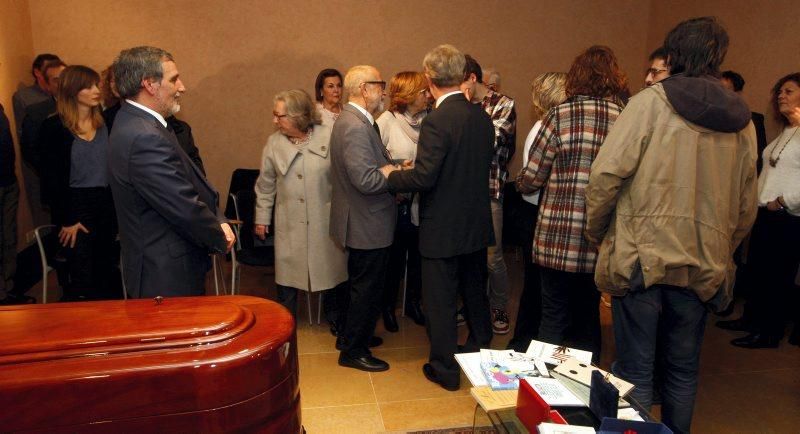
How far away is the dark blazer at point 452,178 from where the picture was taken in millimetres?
2596

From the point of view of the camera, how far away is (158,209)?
6.86ft

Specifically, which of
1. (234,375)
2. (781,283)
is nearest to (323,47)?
(781,283)

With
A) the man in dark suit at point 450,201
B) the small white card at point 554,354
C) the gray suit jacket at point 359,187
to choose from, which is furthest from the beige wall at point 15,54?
the small white card at point 554,354

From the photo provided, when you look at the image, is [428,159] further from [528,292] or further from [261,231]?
[261,231]

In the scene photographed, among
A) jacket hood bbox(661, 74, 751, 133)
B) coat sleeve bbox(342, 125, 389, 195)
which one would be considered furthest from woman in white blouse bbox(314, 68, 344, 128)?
jacket hood bbox(661, 74, 751, 133)

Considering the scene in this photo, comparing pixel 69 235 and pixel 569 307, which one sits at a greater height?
pixel 69 235

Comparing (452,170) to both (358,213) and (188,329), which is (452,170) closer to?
(358,213)

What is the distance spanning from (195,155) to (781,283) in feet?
13.2

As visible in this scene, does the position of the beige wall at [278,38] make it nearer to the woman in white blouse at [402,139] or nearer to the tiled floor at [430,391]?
the woman in white blouse at [402,139]

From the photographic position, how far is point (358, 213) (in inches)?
115

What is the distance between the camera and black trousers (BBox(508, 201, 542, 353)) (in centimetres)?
307

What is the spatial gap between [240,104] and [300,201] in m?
2.49

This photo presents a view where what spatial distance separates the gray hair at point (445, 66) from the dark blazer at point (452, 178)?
8cm

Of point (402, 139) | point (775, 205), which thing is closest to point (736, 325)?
point (775, 205)
